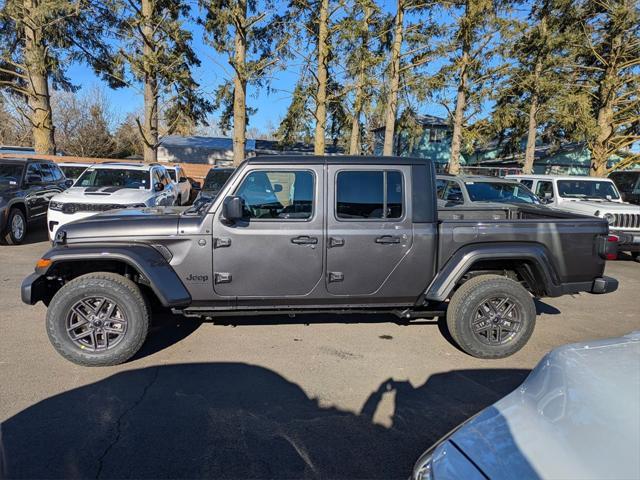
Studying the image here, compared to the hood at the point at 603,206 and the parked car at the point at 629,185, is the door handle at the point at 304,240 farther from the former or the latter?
the parked car at the point at 629,185

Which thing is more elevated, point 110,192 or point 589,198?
point 110,192

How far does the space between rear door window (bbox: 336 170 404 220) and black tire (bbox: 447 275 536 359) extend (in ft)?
3.50

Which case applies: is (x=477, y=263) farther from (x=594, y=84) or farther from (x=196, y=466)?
(x=594, y=84)

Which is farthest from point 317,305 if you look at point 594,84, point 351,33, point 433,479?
point 594,84

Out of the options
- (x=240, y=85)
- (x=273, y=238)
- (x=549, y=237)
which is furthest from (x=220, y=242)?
(x=240, y=85)

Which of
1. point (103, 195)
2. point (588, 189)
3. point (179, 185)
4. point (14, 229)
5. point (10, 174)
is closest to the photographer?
point (103, 195)

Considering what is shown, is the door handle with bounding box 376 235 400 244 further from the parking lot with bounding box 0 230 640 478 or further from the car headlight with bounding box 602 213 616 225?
the car headlight with bounding box 602 213 616 225

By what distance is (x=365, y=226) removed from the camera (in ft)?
13.2

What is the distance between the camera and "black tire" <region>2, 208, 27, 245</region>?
9.10m

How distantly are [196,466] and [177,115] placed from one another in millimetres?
19597

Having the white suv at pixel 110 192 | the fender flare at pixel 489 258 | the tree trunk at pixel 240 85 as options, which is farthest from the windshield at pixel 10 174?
the fender flare at pixel 489 258

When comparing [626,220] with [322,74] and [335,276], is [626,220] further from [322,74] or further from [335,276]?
[322,74]

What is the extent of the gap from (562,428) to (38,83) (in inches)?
822

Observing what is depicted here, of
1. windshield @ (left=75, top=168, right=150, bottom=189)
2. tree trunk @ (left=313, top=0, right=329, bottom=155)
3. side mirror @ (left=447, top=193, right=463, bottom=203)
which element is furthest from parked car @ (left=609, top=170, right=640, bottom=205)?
windshield @ (left=75, top=168, right=150, bottom=189)
